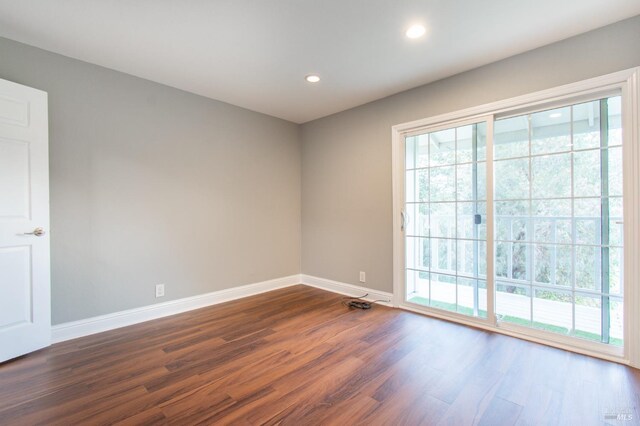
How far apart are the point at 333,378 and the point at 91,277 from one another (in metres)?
2.39

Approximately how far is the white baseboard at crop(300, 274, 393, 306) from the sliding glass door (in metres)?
0.30

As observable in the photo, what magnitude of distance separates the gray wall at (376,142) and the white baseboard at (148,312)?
1.03 m

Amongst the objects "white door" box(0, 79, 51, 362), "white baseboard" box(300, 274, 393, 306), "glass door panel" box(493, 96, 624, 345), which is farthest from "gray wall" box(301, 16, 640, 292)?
"white door" box(0, 79, 51, 362)

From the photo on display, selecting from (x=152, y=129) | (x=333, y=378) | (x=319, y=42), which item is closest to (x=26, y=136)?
(x=152, y=129)

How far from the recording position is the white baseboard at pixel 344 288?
3.55m

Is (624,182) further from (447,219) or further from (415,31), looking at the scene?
(415,31)

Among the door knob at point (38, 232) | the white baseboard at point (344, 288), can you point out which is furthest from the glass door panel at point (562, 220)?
the door knob at point (38, 232)

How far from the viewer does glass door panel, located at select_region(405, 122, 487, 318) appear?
2953mm

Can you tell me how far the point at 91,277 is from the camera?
2.68 meters

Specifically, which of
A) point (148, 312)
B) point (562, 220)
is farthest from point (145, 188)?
point (562, 220)

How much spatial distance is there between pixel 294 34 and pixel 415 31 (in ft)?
3.10

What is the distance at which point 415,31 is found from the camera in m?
2.23

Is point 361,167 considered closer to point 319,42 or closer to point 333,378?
point 319,42
